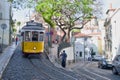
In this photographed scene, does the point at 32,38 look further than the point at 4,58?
Yes

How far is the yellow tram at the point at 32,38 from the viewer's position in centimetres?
3409

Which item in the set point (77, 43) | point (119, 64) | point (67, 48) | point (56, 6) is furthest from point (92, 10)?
point (77, 43)

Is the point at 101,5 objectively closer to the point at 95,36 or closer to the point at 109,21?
the point at 109,21

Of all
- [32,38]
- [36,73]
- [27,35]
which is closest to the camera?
[36,73]

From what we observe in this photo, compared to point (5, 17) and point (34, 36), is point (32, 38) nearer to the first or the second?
point (34, 36)

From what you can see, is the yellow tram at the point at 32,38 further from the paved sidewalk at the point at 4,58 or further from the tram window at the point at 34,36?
the paved sidewalk at the point at 4,58

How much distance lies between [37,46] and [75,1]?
12618 millimetres

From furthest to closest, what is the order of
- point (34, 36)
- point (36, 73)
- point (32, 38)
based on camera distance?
point (32, 38)
point (34, 36)
point (36, 73)

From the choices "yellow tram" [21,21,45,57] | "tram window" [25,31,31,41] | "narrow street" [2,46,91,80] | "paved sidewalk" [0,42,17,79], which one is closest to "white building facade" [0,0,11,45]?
"paved sidewalk" [0,42,17,79]

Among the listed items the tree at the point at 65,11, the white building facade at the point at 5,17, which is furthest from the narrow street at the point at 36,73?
the white building facade at the point at 5,17

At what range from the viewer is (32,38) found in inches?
1359

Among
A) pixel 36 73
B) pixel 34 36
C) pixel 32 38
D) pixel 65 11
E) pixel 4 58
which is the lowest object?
pixel 36 73

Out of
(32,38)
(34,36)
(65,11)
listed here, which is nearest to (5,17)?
(65,11)

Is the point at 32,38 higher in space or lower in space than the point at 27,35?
lower
